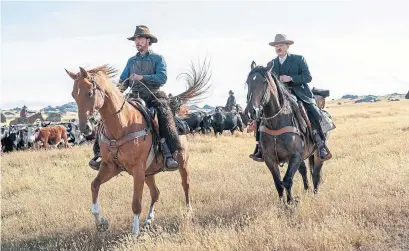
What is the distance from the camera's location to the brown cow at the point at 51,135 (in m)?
23.1

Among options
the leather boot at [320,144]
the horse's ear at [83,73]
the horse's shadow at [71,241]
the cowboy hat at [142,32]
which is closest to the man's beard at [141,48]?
the cowboy hat at [142,32]

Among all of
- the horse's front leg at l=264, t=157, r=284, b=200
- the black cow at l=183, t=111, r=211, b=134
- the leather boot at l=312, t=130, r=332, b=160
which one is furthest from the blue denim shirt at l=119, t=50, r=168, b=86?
the black cow at l=183, t=111, r=211, b=134

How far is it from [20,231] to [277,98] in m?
5.29

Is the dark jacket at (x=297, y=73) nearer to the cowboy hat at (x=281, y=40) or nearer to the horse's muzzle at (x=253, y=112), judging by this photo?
the cowboy hat at (x=281, y=40)

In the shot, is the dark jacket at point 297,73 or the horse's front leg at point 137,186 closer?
the horse's front leg at point 137,186

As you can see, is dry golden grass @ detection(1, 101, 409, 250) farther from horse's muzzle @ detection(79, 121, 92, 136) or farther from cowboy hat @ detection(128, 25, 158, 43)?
cowboy hat @ detection(128, 25, 158, 43)

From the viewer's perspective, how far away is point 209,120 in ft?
94.5

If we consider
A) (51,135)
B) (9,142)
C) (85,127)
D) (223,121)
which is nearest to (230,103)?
(223,121)

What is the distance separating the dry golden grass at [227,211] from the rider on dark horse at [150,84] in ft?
4.11

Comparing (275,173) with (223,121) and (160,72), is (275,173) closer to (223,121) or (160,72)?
(160,72)

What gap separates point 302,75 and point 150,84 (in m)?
2.82

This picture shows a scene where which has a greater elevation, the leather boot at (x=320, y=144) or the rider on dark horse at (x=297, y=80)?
the rider on dark horse at (x=297, y=80)

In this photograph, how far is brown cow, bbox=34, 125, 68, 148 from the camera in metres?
23.1

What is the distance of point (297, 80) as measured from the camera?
8719 mm
